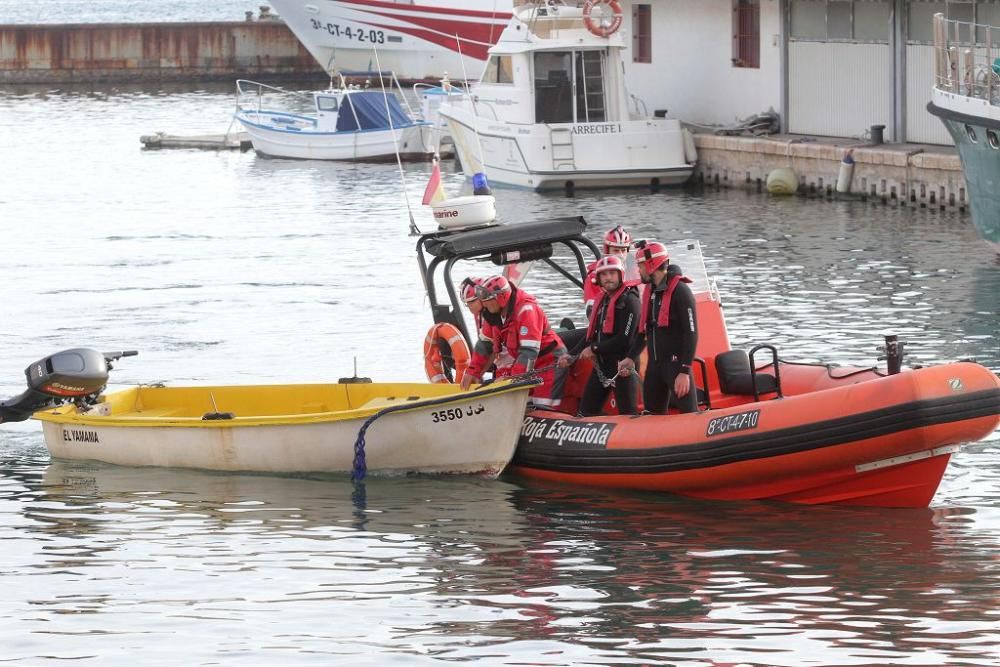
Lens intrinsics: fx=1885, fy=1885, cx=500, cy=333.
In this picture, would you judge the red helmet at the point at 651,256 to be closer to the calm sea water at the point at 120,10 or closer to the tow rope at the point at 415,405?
the tow rope at the point at 415,405

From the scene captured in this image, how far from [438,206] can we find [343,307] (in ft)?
26.5

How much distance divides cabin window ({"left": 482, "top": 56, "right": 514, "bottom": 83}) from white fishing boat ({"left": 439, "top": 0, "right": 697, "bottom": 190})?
1.4 inches

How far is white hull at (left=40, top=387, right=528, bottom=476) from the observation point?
1266cm

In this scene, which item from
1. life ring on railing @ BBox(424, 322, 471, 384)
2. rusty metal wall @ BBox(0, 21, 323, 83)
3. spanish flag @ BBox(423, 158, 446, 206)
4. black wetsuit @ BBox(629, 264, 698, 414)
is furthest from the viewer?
rusty metal wall @ BBox(0, 21, 323, 83)

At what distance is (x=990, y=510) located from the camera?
11.9 m

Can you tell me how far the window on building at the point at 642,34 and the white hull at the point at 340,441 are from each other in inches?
1014

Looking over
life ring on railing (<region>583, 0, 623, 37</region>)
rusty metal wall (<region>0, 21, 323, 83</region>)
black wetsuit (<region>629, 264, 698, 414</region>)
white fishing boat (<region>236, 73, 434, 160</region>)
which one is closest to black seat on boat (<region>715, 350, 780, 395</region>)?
black wetsuit (<region>629, 264, 698, 414</region>)

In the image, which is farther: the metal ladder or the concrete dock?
the metal ladder

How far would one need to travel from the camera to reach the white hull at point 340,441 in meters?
12.7

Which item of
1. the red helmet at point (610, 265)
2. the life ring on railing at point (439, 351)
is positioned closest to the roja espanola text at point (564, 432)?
the life ring on railing at point (439, 351)

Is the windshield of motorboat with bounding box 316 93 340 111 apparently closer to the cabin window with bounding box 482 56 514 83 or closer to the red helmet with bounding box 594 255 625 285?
the cabin window with bounding box 482 56 514 83

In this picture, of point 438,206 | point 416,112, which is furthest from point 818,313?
point 416,112

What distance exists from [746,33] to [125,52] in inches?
1274

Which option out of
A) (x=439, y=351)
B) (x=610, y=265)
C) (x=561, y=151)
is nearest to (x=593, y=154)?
(x=561, y=151)
